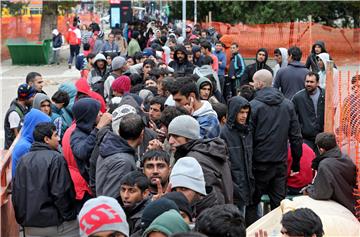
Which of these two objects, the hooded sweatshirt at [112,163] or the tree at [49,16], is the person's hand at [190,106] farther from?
the tree at [49,16]

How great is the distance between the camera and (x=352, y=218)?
22.7 ft

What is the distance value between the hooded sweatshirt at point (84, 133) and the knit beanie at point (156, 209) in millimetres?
2435

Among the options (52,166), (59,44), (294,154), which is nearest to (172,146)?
(52,166)

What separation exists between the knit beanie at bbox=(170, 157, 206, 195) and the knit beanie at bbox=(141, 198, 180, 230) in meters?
0.69

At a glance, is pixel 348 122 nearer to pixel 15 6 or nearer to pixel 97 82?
pixel 97 82

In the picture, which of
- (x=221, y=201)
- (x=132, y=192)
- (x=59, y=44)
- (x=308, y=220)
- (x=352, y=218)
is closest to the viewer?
(x=308, y=220)

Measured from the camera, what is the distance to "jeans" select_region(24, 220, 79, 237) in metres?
7.02

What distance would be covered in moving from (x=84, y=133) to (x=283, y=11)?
1370 inches

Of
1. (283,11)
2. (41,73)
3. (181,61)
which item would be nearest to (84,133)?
(181,61)

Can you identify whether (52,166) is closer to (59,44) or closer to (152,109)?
(152,109)

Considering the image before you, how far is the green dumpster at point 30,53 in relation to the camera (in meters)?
32.6

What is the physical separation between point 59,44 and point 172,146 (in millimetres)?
25944

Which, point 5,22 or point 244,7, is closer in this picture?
point 5,22

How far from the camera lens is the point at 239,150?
782 centimetres
